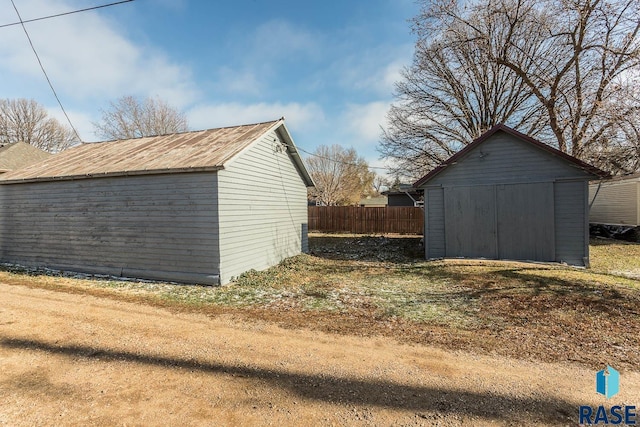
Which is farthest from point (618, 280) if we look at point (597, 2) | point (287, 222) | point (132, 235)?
point (132, 235)

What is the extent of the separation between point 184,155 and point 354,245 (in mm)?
9662

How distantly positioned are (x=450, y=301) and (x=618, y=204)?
1843cm

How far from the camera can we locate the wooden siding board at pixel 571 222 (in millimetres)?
9234

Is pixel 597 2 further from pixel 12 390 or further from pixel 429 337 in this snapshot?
pixel 12 390

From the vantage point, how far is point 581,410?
272 cm

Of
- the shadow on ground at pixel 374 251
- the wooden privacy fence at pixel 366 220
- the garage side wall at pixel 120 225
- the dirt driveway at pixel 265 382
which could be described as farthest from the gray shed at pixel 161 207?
the wooden privacy fence at pixel 366 220

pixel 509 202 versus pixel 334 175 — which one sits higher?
pixel 334 175

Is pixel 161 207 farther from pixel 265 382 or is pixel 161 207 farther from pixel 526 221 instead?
pixel 526 221

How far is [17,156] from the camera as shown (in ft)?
70.8

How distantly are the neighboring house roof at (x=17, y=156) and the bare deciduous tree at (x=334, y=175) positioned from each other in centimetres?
2452

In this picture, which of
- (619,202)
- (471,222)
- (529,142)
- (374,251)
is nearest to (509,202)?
(471,222)

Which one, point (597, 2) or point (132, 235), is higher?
point (597, 2)

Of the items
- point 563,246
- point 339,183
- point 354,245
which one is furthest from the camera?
point 339,183

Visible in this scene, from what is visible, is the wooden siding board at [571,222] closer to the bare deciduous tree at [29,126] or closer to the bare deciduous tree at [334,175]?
the bare deciduous tree at [334,175]
